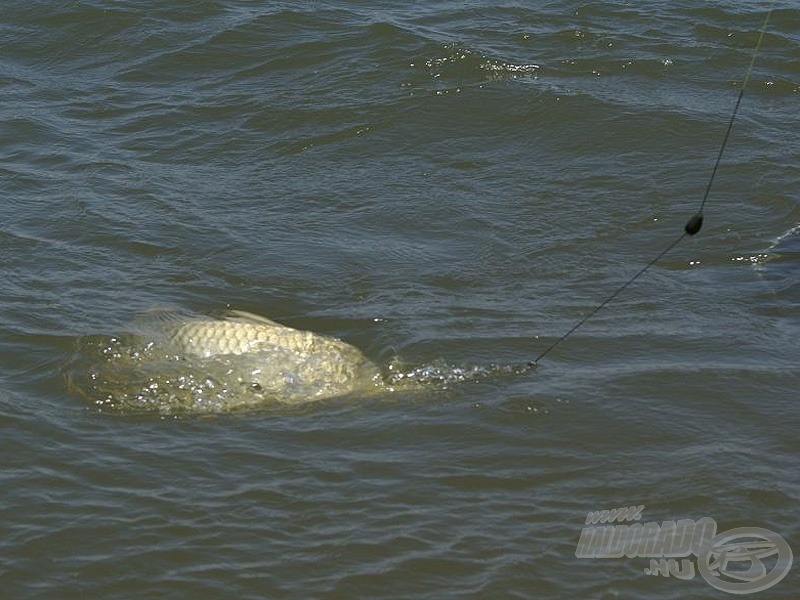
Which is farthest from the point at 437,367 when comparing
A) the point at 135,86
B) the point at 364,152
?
the point at 135,86

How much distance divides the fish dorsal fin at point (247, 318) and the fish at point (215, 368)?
0.07 m

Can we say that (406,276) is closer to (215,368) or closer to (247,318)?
(247,318)

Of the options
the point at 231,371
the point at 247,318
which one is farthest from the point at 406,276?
the point at 231,371

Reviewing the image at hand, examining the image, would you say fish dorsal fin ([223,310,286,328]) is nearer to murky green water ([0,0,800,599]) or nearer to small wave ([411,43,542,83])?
murky green water ([0,0,800,599])

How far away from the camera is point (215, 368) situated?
697 centimetres

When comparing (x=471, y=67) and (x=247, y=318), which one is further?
(x=471, y=67)

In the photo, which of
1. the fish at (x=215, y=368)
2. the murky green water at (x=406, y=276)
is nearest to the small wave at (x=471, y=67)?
the murky green water at (x=406, y=276)

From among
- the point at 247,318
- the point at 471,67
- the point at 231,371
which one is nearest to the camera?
the point at 231,371

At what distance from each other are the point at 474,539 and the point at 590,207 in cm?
387

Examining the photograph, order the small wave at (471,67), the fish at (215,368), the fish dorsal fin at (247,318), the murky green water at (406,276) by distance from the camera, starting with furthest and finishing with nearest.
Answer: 1. the small wave at (471,67)
2. the fish dorsal fin at (247,318)
3. the fish at (215,368)
4. the murky green water at (406,276)

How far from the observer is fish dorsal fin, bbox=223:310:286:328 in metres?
7.42

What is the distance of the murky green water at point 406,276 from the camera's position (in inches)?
228

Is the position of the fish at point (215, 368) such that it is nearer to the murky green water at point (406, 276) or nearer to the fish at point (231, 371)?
the fish at point (231, 371)

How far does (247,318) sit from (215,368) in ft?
2.13
